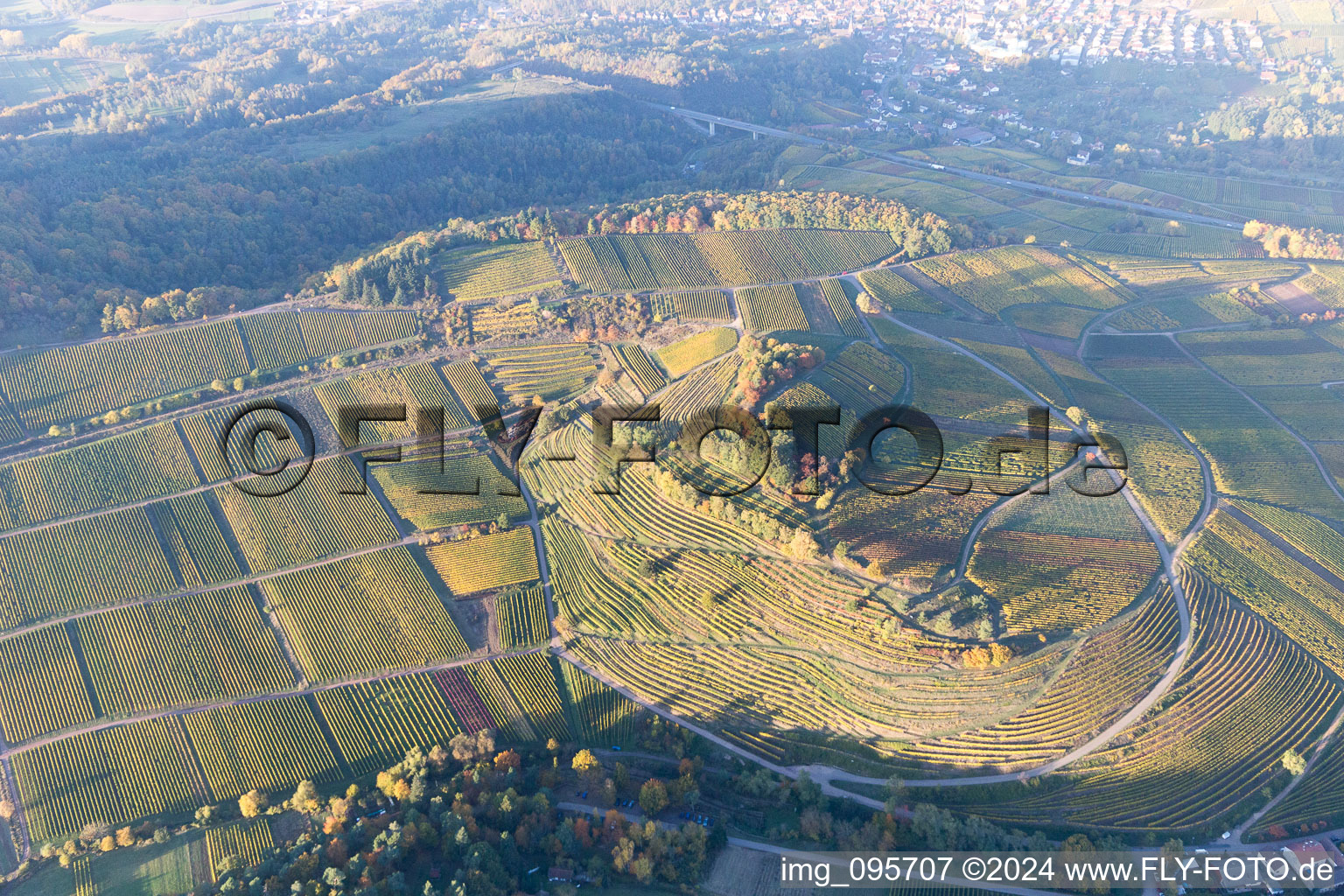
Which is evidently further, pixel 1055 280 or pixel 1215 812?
pixel 1055 280

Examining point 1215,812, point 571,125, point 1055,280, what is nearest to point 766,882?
point 1215,812

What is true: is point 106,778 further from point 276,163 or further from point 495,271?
point 276,163

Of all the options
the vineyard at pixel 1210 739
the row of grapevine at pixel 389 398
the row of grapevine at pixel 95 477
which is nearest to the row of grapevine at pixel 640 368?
the row of grapevine at pixel 389 398

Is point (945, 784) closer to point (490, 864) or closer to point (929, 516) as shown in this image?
point (929, 516)

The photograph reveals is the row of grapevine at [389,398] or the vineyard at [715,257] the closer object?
the row of grapevine at [389,398]

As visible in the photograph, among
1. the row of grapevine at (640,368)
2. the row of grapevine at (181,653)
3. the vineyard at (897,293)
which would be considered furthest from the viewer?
the vineyard at (897,293)

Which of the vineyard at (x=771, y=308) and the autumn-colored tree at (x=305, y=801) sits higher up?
the vineyard at (x=771, y=308)

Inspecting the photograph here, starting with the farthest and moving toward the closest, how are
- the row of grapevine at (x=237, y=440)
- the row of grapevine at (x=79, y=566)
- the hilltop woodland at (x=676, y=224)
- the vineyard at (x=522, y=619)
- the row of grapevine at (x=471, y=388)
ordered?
the hilltop woodland at (x=676, y=224) → the row of grapevine at (x=471, y=388) → the row of grapevine at (x=237, y=440) → the row of grapevine at (x=79, y=566) → the vineyard at (x=522, y=619)

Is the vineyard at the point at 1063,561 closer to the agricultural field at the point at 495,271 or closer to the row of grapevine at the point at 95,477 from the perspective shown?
the agricultural field at the point at 495,271

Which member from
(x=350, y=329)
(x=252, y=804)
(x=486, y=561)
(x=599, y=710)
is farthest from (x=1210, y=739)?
(x=350, y=329)
